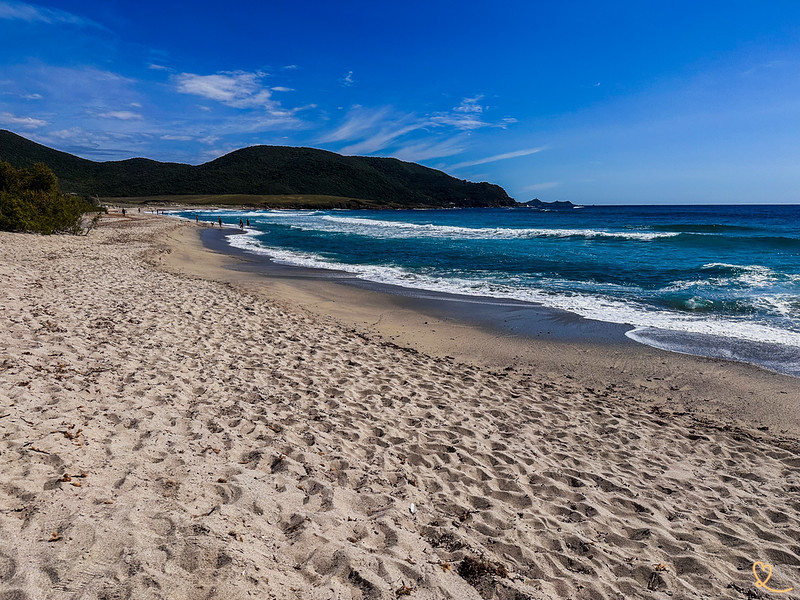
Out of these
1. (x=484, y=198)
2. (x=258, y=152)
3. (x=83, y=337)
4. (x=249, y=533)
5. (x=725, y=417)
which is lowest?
(x=725, y=417)

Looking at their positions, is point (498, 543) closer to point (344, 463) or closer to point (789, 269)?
point (344, 463)

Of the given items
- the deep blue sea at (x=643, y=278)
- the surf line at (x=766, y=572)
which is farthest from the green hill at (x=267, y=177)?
the surf line at (x=766, y=572)

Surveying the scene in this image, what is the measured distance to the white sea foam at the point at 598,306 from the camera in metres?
9.50

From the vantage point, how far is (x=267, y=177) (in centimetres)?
13875

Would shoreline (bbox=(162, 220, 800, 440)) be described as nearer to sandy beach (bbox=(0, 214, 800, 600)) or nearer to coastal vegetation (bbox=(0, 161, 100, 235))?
sandy beach (bbox=(0, 214, 800, 600))

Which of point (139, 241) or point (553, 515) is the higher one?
Answer: point (139, 241)

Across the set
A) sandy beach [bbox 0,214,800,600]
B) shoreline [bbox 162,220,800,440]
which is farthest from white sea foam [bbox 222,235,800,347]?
sandy beach [bbox 0,214,800,600]

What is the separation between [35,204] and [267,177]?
12773 cm

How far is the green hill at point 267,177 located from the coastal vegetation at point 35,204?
3888 inches

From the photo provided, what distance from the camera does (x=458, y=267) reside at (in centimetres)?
1958

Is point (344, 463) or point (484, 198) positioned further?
point (484, 198)

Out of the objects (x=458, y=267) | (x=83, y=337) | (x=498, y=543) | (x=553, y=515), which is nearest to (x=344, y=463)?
(x=498, y=543)

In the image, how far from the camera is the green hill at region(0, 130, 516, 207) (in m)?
116

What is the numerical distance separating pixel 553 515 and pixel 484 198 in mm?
165288
